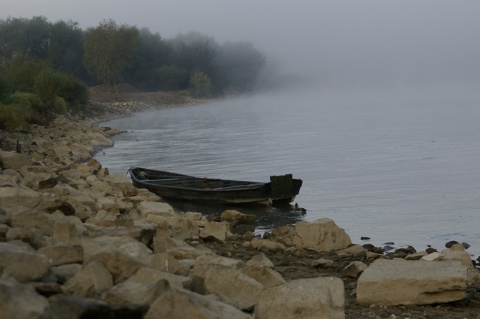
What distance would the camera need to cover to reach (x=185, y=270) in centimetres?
589

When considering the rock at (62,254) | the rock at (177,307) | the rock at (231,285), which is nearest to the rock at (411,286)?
the rock at (231,285)

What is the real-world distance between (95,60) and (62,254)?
78.2 m

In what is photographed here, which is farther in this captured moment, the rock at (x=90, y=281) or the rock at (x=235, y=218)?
the rock at (x=235, y=218)

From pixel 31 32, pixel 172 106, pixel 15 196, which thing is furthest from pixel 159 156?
pixel 31 32

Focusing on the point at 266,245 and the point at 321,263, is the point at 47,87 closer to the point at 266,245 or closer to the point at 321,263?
the point at 266,245

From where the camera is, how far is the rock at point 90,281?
4.54 meters

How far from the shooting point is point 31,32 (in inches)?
3497

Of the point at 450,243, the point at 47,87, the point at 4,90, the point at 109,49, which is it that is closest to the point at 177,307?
the point at 450,243

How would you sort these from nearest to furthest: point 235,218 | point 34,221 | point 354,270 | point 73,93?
1. point 34,221
2. point 354,270
3. point 235,218
4. point 73,93

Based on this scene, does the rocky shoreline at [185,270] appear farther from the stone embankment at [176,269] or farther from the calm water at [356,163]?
the calm water at [356,163]

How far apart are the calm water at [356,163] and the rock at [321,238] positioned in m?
2.05

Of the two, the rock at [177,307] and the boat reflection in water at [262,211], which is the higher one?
the rock at [177,307]

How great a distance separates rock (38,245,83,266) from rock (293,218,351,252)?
607 cm

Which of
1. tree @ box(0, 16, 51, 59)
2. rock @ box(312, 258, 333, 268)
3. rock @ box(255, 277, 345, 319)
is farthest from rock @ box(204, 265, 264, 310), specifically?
tree @ box(0, 16, 51, 59)
